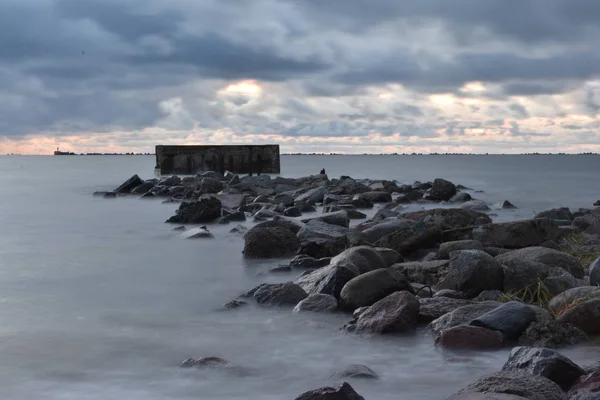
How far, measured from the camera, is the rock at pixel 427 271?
28.8ft

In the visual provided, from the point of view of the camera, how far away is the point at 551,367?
191 inches

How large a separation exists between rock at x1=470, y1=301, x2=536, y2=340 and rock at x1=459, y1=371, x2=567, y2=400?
5.53ft

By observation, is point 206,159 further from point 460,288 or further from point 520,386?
point 520,386

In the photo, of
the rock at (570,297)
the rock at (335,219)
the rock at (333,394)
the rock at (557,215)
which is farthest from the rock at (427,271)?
the rock at (557,215)

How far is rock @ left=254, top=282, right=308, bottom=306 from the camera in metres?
8.05

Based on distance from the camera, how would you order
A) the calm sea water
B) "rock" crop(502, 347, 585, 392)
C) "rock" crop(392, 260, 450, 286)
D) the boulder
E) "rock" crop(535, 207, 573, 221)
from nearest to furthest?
"rock" crop(502, 347, 585, 392) → the calm sea water → "rock" crop(392, 260, 450, 286) → the boulder → "rock" crop(535, 207, 573, 221)

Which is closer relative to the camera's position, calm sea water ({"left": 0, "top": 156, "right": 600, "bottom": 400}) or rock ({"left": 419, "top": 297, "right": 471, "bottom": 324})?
calm sea water ({"left": 0, "top": 156, "right": 600, "bottom": 400})

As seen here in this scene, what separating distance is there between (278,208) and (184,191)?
34.8 feet

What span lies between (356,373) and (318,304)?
2230 millimetres

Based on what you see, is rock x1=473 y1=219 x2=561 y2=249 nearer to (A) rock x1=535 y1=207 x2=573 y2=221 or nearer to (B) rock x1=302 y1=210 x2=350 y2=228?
(B) rock x1=302 y1=210 x2=350 y2=228

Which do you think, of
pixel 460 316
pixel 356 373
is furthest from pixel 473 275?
pixel 356 373

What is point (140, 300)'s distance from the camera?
9.01 meters

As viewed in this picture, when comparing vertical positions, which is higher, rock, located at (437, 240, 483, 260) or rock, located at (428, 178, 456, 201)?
rock, located at (437, 240, 483, 260)

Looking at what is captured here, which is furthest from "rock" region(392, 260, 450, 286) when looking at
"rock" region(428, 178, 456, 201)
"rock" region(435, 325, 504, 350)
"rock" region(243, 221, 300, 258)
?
"rock" region(428, 178, 456, 201)
